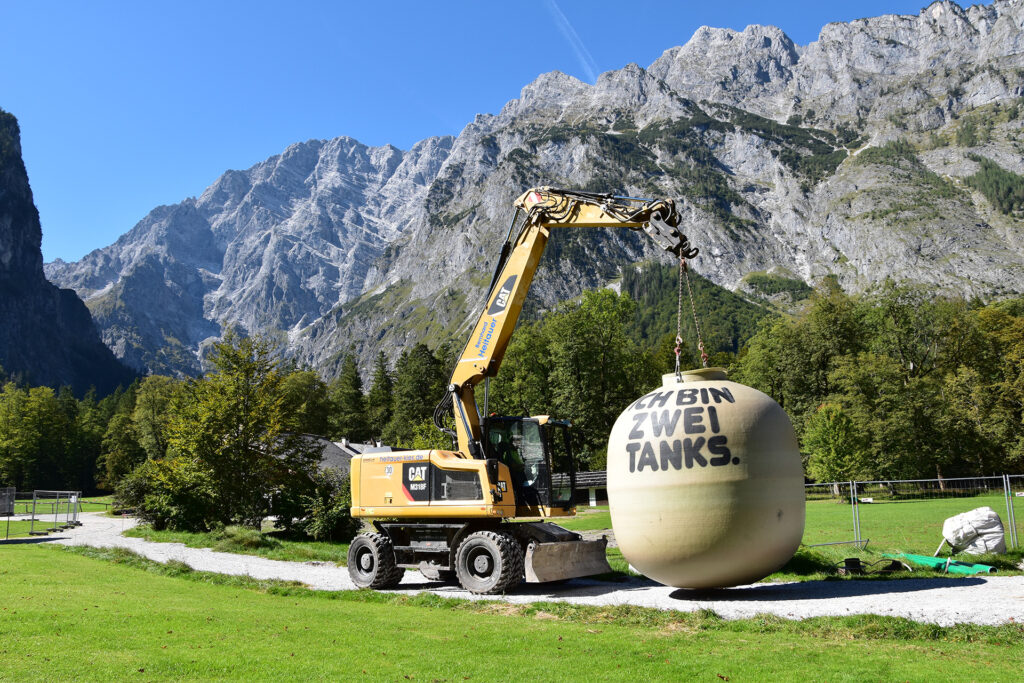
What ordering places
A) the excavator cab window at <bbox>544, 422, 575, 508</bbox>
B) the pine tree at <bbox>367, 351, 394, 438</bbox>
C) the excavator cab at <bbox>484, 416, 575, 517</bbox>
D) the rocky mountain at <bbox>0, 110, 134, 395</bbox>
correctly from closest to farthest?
1. the excavator cab at <bbox>484, 416, 575, 517</bbox>
2. the excavator cab window at <bbox>544, 422, 575, 508</bbox>
3. the pine tree at <bbox>367, 351, 394, 438</bbox>
4. the rocky mountain at <bbox>0, 110, 134, 395</bbox>

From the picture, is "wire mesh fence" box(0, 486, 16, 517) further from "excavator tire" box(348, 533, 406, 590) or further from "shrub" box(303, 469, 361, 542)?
"excavator tire" box(348, 533, 406, 590)

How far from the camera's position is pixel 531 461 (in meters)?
16.3

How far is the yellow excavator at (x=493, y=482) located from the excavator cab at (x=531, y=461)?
0.08 ft

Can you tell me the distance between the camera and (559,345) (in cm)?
5716

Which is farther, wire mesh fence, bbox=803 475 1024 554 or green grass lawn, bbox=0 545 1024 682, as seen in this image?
wire mesh fence, bbox=803 475 1024 554

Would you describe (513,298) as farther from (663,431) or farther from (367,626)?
(367,626)

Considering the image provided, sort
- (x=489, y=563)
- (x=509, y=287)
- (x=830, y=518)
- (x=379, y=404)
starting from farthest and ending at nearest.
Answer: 1. (x=379, y=404)
2. (x=830, y=518)
3. (x=509, y=287)
4. (x=489, y=563)

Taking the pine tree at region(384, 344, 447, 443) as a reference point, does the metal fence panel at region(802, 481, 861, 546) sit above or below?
below

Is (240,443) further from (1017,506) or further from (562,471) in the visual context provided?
(1017,506)

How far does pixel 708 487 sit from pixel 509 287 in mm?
7718

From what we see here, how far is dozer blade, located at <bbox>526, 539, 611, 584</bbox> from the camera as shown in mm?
14805

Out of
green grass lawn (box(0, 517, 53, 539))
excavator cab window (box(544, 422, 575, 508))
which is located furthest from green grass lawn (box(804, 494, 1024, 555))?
green grass lawn (box(0, 517, 53, 539))

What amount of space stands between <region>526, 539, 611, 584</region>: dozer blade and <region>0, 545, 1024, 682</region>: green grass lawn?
1.83 metres

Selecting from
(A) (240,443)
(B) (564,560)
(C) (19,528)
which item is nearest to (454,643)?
(B) (564,560)
